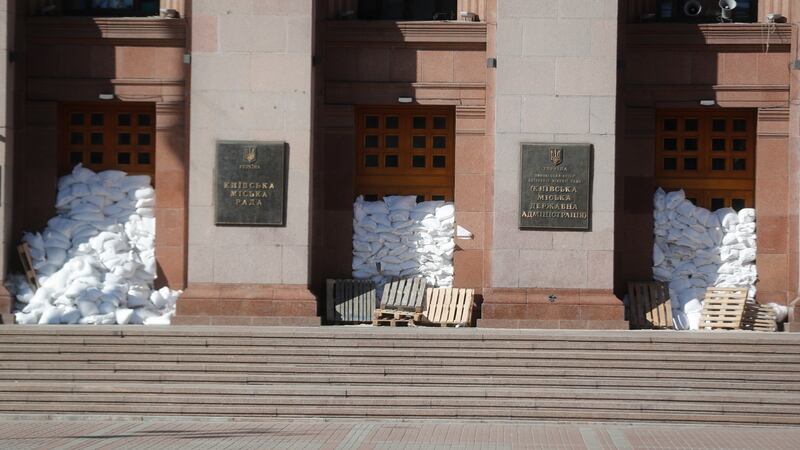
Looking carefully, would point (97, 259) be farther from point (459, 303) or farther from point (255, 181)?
point (459, 303)

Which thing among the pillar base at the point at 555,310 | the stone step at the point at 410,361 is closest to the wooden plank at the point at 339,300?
the pillar base at the point at 555,310

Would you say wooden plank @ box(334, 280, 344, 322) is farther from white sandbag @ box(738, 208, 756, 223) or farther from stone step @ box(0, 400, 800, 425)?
white sandbag @ box(738, 208, 756, 223)

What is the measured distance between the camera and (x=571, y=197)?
72.6 ft

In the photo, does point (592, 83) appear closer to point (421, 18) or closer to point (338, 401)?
point (421, 18)

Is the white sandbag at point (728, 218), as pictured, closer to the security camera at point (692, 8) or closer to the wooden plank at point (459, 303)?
the security camera at point (692, 8)

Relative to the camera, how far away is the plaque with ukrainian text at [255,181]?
22.1 meters

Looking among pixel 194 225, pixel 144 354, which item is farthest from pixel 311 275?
pixel 144 354

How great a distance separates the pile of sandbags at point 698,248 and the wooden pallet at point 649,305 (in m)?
0.31

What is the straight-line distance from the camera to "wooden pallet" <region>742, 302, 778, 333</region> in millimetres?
22562

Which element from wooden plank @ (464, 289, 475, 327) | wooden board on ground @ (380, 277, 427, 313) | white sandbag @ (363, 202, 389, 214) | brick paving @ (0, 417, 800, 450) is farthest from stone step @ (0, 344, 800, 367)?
white sandbag @ (363, 202, 389, 214)

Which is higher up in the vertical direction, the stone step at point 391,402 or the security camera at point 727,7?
the security camera at point 727,7

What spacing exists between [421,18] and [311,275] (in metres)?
5.23

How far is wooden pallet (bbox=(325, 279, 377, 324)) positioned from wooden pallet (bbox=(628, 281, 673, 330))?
4.61 m

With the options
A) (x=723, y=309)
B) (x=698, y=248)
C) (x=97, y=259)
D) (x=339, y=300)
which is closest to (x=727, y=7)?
(x=698, y=248)
